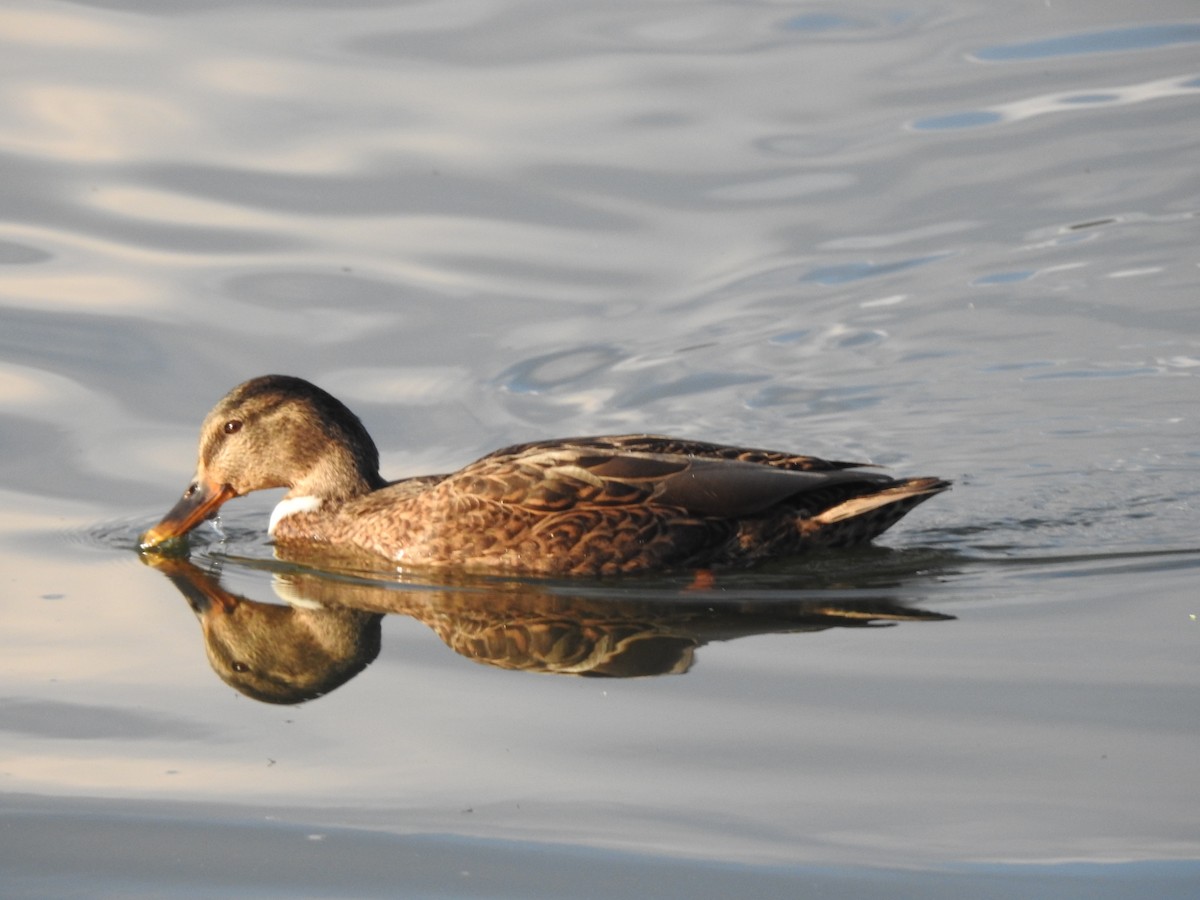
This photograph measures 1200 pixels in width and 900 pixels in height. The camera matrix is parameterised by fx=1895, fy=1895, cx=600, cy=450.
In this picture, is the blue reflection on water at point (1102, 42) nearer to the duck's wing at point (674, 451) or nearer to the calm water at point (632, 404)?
the calm water at point (632, 404)

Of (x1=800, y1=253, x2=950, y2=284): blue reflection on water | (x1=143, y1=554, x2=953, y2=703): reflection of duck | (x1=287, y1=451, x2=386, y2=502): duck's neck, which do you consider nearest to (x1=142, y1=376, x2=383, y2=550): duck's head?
(x1=287, y1=451, x2=386, y2=502): duck's neck

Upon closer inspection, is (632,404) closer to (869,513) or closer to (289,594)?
(869,513)

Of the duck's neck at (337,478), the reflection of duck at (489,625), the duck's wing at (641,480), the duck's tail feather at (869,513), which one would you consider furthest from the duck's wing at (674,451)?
the duck's neck at (337,478)

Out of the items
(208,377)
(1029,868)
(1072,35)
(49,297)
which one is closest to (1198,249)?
(1072,35)

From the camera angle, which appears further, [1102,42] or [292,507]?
[1102,42]

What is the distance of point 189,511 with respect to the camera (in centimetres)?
1023

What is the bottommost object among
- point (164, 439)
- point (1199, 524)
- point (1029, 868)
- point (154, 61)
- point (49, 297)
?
point (1029, 868)

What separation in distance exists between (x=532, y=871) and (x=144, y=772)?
1704 millimetres

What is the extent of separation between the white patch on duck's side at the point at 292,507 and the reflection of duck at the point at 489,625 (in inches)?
33.2

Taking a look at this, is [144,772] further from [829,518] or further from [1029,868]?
[829,518]

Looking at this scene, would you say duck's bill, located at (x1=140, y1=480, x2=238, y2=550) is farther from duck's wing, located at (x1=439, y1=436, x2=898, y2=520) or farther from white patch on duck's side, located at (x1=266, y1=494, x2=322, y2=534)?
duck's wing, located at (x1=439, y1=436, x2=898, y2=520)

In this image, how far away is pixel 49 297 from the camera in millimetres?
13500

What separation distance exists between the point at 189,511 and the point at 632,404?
3236 mm

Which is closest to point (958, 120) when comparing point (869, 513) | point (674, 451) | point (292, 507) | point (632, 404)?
point (632, 404)
